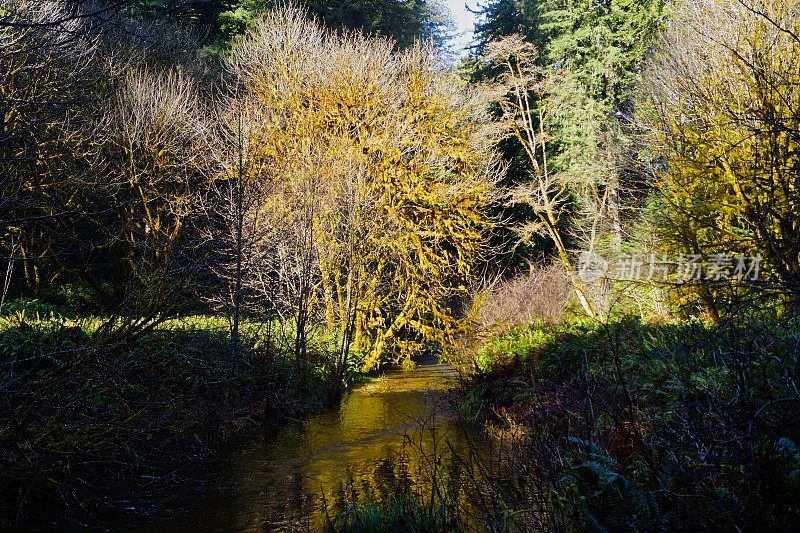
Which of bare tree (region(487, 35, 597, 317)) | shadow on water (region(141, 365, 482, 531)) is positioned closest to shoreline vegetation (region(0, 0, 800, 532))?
bare tree (region(487, 35, 597, 317))

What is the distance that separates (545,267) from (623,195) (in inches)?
180

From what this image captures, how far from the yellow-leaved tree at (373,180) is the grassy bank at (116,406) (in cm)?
286

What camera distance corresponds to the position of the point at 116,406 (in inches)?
311

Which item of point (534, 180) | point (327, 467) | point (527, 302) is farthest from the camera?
point (534, 180)

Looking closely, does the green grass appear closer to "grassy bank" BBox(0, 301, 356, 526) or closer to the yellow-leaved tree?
"grassy bank" BBox(0, 301, 356, 526)

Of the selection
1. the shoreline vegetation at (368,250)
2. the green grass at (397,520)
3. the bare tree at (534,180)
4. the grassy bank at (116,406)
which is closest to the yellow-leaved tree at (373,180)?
the shoreline vegetation at (368,250)

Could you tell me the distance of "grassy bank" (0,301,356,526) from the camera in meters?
6.22

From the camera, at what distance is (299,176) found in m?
14.2

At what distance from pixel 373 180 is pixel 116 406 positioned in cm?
889

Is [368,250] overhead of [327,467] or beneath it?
overhead

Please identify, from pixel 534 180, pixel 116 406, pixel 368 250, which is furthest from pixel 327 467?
pixel 534 180

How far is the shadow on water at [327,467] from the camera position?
6699 mm

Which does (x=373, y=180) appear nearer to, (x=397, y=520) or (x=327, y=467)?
(x=327, y=467)

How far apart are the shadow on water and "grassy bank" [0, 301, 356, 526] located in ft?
1.82
